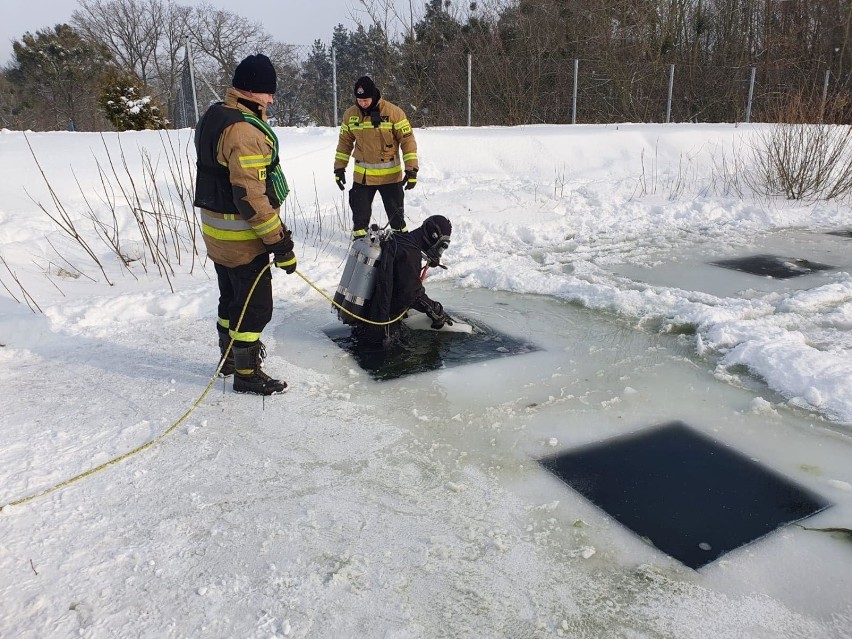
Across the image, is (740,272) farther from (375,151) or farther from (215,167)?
(215,167)

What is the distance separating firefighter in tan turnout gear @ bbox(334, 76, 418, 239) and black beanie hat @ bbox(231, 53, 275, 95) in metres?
2.43

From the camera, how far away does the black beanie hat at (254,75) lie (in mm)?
3053

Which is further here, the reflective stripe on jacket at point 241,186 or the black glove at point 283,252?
the black glove at point 283,252

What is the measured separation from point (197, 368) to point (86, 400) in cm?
66

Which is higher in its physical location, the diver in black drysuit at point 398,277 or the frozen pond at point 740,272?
the diver in black drysuit at point 398,277

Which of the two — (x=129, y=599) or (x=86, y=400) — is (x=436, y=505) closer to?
(x=129, y=599)

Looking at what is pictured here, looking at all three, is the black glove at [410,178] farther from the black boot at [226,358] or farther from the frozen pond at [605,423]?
the black boot at [226,358]

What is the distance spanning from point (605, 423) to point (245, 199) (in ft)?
7.11

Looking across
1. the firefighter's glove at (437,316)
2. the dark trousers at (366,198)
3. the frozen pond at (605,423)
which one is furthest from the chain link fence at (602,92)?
the frozen pond at (605,423)

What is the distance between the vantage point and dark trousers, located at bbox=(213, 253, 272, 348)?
337 centimetres

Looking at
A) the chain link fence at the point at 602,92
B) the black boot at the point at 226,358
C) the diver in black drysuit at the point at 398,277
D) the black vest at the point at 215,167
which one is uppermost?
the chain link fence at the point at 602,92

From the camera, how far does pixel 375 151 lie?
5703mm

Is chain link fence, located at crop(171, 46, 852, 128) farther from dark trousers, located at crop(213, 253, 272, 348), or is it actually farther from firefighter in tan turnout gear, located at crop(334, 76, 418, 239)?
dark trousers, located at crop(213, 253, 272, 348)

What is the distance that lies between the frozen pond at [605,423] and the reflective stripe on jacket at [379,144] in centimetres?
175
